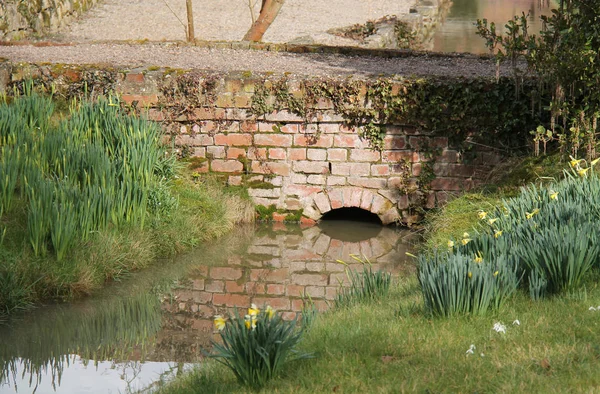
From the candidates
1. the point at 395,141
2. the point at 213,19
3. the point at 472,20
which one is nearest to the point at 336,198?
the point at 395,141

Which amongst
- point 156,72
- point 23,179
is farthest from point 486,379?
point 156,72

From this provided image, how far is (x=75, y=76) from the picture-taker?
31.0 ft

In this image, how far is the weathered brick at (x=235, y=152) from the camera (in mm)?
9562

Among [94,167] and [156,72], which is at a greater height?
[156,72]

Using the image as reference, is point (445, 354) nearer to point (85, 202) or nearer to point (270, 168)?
point (85, 202)

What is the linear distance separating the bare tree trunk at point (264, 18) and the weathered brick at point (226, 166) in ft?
12.4

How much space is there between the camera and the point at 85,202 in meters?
7.33

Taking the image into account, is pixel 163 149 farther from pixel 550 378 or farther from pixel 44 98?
pixel 550 378

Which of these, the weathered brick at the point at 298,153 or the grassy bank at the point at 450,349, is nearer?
the grassy bank at the point at 450,349

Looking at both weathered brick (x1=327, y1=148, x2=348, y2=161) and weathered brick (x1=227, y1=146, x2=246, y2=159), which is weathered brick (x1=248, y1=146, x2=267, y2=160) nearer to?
weathered brick (x1=227, y1=146, x2=246, y2=159)

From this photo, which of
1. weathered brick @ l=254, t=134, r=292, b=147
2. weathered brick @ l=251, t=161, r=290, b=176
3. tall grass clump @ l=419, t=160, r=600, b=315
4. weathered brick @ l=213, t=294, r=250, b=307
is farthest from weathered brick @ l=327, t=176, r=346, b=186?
tall grass clump @ l=419, t=160, r=600, b=315

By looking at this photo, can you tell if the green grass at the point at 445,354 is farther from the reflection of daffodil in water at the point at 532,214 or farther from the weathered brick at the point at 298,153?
the weathered brick at the point at 298,153

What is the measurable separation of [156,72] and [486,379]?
633 centimetres

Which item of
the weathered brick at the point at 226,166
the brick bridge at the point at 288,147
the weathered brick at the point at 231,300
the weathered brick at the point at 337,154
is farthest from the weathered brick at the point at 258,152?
the weathered brick at the point at 231,300
